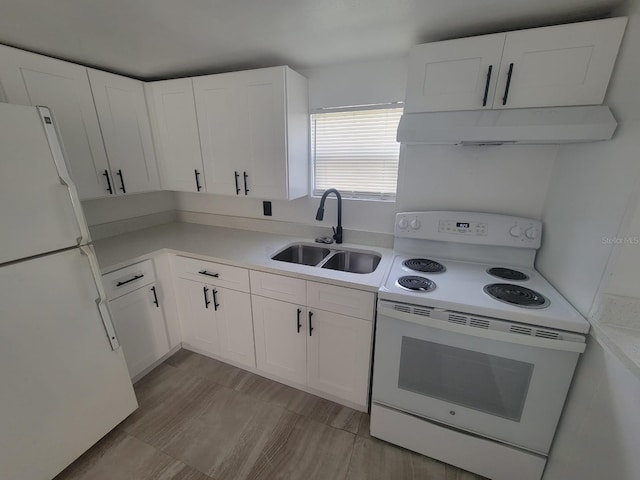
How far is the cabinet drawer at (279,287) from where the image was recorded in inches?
63.2

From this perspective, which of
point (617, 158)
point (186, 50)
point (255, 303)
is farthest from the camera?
point (255, 303)

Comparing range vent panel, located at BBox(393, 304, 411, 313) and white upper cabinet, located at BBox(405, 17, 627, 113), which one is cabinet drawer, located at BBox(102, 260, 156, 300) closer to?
range vent panel, located at BBox(393, 304, 411, 313)

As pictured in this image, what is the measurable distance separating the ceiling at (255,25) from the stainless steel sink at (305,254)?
4.30 feet

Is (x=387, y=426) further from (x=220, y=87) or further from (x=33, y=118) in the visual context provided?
(x=220, y=87)

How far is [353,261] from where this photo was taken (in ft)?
Result: 6.59

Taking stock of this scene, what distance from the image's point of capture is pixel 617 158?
1032mm

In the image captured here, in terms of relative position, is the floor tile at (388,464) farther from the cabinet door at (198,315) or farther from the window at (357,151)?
the window at (357,151)

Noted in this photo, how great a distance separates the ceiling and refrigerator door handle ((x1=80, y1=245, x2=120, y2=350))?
1.07m

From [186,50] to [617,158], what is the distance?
222 centimetres

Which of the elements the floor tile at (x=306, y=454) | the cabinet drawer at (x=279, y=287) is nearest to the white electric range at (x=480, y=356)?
the floor tile at (x=306, y=454)

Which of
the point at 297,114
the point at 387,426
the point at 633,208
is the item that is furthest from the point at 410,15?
the point at 387,426

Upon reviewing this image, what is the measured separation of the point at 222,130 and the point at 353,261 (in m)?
1.36

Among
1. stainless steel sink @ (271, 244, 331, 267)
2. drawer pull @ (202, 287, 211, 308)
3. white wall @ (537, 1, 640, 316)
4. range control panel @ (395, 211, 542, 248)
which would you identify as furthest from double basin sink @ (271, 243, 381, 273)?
white wall @ (537, 1, 640, 316)

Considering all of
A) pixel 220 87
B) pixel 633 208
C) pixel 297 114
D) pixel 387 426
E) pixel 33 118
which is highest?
pixel 220 87
